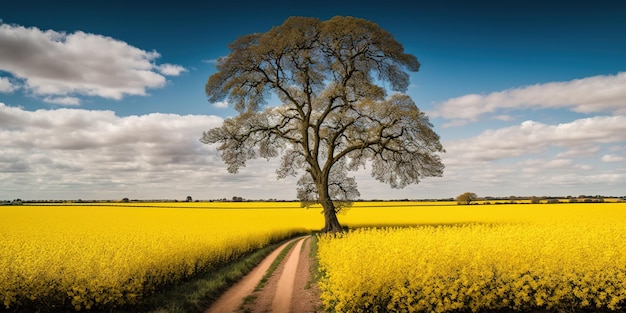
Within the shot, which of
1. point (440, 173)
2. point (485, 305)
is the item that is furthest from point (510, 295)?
point (440, 173)

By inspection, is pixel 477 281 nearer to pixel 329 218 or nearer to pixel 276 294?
pixel 276 294

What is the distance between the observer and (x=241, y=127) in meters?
27.1

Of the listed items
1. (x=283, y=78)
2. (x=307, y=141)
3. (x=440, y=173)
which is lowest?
(x=440, y=173)

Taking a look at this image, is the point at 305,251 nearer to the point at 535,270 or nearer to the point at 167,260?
the point at 167,260

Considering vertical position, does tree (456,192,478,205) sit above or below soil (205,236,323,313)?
above

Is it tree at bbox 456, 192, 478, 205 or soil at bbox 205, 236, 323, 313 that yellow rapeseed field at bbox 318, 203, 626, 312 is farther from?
tree at bbox 456, 192, 478, 205

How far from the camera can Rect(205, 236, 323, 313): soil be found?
10969 millimetres

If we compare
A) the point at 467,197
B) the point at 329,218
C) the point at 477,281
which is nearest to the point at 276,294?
the point at 477,281

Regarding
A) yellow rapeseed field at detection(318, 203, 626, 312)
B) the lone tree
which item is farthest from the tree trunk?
yellow rapeseed field at detection(318, 203, 626, 312)

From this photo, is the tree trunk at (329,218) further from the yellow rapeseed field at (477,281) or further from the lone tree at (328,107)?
the yellow rapeseed field at (477,281)

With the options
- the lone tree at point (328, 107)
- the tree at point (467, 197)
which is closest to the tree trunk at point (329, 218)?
the lone tree at point (328, 107)

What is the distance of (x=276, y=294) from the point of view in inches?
488

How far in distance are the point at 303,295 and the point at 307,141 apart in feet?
51.7

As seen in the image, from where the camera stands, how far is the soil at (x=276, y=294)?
1097cm
